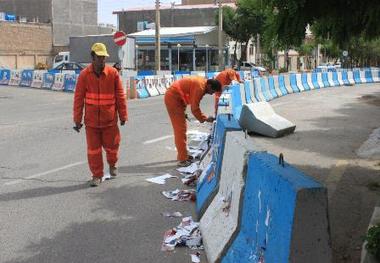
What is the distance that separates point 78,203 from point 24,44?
5688 cm

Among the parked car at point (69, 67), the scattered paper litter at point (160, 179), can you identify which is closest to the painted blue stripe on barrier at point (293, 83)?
the parked car at point (69, 67)

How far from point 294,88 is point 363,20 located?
2211 cm

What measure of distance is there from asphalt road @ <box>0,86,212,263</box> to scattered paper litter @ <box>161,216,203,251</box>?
8cm

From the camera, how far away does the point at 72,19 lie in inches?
2753

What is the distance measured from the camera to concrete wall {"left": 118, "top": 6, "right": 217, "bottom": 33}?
231ft

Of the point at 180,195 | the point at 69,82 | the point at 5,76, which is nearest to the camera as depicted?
the point at 180,195

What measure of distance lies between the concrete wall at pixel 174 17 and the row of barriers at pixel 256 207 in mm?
63800

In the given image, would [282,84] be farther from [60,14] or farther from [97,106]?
[60,14]

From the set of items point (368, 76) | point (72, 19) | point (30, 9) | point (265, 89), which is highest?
point (30, 9)

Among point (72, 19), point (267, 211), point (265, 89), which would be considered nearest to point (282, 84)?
point (265, 89)

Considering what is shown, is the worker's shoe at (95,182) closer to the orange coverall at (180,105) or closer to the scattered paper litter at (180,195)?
the scattered paper litter at (180,195)

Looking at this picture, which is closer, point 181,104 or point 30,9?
point 181,104

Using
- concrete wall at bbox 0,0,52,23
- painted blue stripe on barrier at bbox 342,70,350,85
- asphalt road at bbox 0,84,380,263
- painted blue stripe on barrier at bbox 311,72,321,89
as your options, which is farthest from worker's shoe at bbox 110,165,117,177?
concrete wall at bbox 0,0,52,23

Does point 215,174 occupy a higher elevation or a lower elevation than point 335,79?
lower
